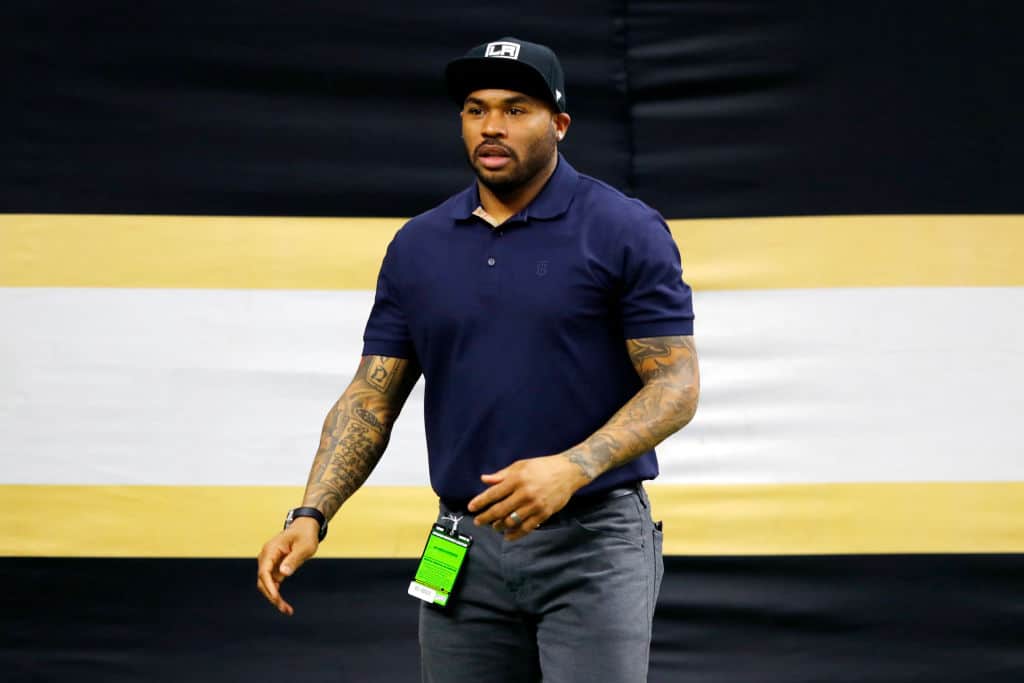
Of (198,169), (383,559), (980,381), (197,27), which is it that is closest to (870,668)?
(980,381)

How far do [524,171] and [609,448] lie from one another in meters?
0.50

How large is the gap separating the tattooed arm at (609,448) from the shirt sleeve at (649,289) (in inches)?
0.8

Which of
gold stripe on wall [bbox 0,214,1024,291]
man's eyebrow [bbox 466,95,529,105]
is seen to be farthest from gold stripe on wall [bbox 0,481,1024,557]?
man's eyebrow [bbox 466,95,529,105]

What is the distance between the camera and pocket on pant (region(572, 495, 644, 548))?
207 centimetres

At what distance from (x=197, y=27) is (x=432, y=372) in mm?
1504

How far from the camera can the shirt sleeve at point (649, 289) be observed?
2053 mm

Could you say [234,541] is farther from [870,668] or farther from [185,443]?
[870,668]

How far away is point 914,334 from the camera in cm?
316

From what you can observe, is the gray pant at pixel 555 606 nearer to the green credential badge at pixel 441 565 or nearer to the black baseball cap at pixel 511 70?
the green credential badge at pixel 441 565

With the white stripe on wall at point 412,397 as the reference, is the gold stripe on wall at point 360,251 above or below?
above

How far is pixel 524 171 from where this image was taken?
2.12 metres

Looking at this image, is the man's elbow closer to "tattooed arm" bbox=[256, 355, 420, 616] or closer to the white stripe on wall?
"tattooed arm" bbox=[256, 355, 420, 616]

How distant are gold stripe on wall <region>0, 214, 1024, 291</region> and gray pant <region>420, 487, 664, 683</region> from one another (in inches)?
46.6

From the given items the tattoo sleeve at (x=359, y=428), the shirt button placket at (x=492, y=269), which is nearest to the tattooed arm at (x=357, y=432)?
the tattoo sleeve at (x=359, y=428)
